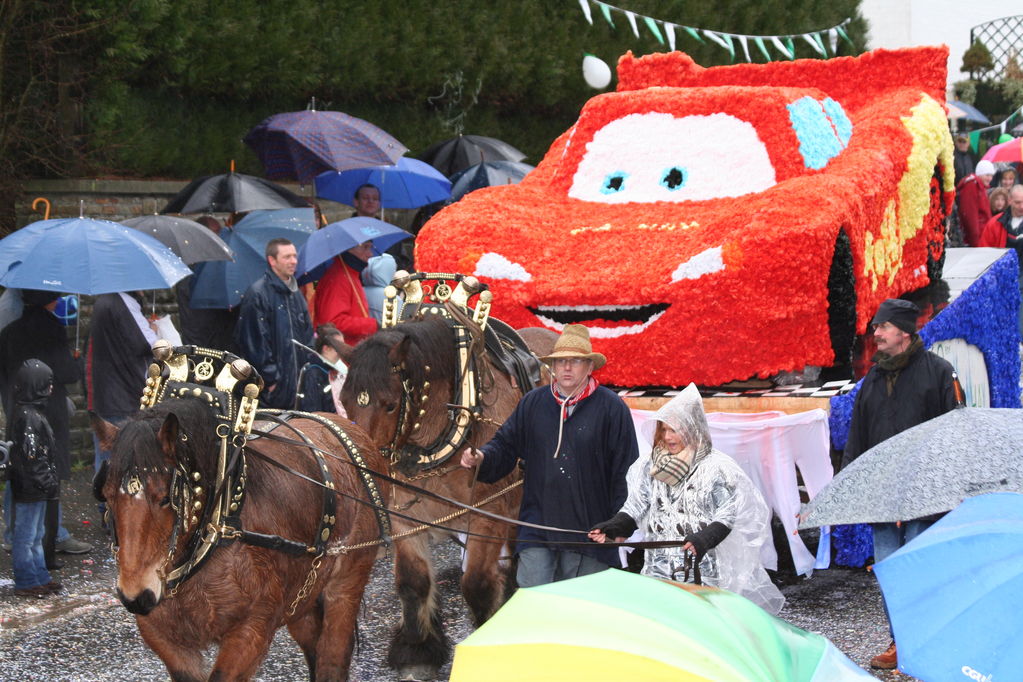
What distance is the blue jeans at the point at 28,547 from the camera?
7922 millimetres

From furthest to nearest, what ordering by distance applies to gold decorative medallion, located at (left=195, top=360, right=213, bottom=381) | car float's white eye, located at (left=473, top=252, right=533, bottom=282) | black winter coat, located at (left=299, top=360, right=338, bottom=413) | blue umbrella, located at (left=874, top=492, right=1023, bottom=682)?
black winter coat, located at (left=299, top=360, right=338, bottom=413), car float's white eye, located at (left=473, top=252, right=533, bottom=282), gold decorative medallion, located at (left=195, top=360, right=213, bottom=381), blue umbrella, located at (left=874, top=492, right=1023, bottom=682)

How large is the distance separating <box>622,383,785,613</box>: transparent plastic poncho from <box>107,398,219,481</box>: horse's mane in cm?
182

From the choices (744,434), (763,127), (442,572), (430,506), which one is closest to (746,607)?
(430,506)

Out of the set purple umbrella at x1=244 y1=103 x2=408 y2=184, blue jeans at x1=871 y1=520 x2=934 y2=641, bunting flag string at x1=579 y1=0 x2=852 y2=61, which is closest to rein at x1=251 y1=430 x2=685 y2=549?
blue jeans at x1=871 y1=520 x2=934 y2=641

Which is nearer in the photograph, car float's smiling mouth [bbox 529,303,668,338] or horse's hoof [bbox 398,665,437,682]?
horse's hoof [bbox 398,665,437,682]

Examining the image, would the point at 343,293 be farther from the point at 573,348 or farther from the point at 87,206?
the point at 573,348

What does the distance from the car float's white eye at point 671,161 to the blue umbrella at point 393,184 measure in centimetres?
327

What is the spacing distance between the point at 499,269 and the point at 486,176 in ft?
16.3

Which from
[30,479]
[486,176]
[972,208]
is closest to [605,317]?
[30,479]

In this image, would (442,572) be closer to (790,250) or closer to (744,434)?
(744,434)

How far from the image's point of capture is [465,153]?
14.4 m

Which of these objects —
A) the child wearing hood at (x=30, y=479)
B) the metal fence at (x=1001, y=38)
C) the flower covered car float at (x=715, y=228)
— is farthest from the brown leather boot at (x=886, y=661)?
the metal fence at (x=1001, y=38)

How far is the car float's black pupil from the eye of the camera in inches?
363

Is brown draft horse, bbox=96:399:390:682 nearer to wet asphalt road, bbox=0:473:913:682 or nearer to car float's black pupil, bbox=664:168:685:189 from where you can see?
wet asphalt road, bbox=0:473:913:682
